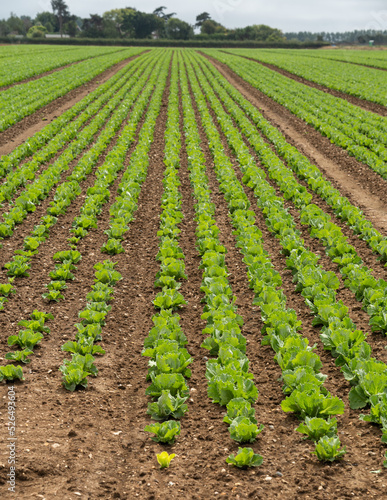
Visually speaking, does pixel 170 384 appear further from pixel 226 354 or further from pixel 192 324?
pixel 192 324

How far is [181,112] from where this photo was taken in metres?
23.3

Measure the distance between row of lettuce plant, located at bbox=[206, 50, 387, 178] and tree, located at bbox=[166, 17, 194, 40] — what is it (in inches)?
3427

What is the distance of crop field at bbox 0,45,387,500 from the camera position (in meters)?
4.24

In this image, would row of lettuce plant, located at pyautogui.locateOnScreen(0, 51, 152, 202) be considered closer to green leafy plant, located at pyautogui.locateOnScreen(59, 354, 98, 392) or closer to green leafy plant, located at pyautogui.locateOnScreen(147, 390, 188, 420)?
green leafy plant, located at pyautogui.locateOnScreen(59, 354, 98, 392)

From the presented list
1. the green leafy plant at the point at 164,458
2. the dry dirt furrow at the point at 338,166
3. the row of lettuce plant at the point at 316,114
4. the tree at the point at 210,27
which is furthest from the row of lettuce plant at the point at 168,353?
the tree at the point at 210,27

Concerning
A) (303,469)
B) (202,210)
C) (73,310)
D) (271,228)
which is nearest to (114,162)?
(202,210)

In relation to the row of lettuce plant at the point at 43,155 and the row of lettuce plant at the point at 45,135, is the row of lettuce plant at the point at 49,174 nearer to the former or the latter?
the row of lettuce plant at the point at 43,155

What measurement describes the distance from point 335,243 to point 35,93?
22.3 metres

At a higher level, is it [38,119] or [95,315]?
[38,119]

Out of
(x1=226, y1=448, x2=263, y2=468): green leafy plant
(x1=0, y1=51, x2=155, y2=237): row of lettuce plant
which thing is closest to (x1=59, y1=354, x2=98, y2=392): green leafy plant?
(x1=226, y1=448, x2=263, y2=468): green leafy plant

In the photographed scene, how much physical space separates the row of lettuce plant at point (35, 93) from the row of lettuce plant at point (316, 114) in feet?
37.3

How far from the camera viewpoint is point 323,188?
1182cm

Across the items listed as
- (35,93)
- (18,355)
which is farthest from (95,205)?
(35,93)

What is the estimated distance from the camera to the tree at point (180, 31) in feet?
377
